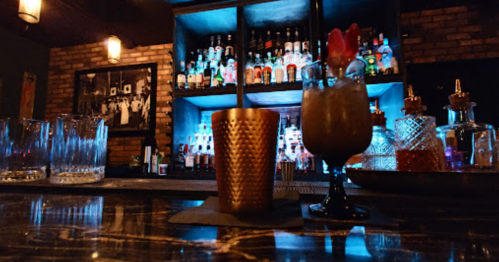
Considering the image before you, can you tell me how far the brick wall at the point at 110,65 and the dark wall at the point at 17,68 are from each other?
0.27 ft

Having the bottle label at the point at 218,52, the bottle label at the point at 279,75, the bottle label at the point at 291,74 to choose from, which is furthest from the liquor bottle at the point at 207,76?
the bottle label at the point at 291,74

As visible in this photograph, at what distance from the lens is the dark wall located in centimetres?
315

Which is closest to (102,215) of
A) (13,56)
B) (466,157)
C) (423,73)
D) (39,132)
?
(39,132)

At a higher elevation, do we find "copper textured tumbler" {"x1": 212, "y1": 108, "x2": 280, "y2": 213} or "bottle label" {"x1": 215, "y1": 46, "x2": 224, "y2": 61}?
"bottle label" {"x1": 215, "y1": 46, "x2": 224, "y2": 61}

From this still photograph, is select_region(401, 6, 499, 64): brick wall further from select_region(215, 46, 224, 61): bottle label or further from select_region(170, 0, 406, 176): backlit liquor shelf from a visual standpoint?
select_region(215, 46, 224, 61): bottle label

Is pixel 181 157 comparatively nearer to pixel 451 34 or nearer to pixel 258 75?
pixel 258 75

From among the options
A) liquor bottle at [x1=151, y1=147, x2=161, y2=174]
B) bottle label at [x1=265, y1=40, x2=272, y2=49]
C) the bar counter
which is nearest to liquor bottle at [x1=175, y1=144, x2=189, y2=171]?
liquor bottle at [x1=151, y1=147, x2=161, y2=174]

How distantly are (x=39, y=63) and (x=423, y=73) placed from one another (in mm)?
4855

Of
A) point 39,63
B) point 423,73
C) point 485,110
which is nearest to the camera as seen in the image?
point 485,110

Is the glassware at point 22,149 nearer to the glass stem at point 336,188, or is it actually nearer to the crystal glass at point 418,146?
the glass stem at point 336,188

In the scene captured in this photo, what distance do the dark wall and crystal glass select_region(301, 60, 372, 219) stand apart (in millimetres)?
4232

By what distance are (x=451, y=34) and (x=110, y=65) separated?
4.06 meters

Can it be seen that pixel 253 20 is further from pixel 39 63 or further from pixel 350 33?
pixel 39 63

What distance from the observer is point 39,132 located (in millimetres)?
967
